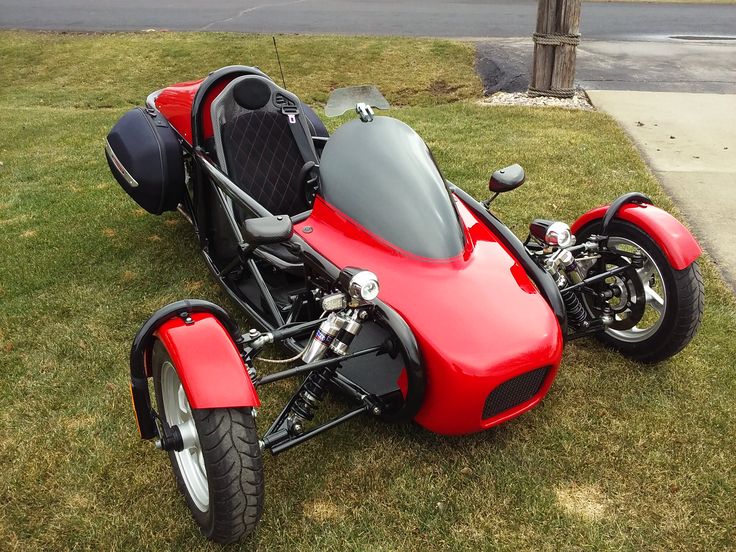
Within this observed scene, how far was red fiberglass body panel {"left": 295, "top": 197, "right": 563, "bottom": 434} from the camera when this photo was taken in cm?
241

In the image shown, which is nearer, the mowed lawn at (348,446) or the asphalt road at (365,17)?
the mowed lawn at (348,446)

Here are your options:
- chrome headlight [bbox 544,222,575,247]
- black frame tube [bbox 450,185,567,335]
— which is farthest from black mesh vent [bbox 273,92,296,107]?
chrome headlight [bbox 544,222,575,247]

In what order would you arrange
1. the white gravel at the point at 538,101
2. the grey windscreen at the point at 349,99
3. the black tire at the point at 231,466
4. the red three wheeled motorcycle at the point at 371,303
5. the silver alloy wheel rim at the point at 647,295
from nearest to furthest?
the black tire at the point at 231,466
the red three wheeled motorcycle at the point at 371,303
the silver alloy wheel rim at the point at 647,295
the grey windscreen at the point at 349,99
the white gravel at the point at 538,101

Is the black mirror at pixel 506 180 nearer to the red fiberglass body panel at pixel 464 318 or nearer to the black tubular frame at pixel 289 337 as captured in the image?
the red fiberglass body panel at pixel 464 318

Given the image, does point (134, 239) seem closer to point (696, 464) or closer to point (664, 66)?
point (696, 464)

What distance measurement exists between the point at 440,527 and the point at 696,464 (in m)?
1.13

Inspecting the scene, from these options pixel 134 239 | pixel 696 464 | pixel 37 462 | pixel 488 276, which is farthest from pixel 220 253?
pixel 696 464

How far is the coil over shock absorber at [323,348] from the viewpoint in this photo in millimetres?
2391

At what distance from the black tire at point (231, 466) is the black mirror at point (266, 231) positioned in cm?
66

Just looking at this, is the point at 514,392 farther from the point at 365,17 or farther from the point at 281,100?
the point at 365,17

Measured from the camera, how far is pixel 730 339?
3506 mm

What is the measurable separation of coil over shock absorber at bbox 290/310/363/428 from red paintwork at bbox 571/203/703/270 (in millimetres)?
1518

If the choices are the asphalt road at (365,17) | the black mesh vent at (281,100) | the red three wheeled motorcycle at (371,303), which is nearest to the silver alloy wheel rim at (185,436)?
the red three wheeled motorcycle at (371,303)

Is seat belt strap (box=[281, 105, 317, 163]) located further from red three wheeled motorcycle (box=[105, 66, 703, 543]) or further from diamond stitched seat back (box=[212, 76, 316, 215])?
red three wheeled motorcycle (box=[105, 66, 703, 543])
